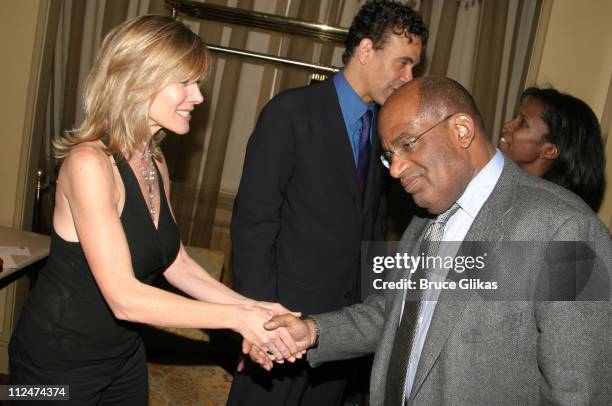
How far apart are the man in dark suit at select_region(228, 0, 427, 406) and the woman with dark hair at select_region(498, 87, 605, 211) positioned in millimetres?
615

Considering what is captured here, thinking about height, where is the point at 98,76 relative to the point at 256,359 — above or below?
above

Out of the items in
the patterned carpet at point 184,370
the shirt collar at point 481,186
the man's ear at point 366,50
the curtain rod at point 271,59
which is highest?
the man's ear at point 366,50

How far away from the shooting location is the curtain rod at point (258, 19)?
10.3ft

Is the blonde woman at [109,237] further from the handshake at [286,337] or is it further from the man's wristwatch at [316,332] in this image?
the man's wristwatch at [316,332]

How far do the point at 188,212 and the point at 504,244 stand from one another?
281 cm

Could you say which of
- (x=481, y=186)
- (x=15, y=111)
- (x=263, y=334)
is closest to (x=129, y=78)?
(x=263, y=334)

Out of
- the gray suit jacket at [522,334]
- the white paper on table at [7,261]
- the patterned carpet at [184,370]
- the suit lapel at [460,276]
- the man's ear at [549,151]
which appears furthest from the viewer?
the white paper on table at [7,261]

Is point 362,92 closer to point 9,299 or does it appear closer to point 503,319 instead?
point 503,319

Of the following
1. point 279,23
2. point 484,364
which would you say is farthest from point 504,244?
point 279,23

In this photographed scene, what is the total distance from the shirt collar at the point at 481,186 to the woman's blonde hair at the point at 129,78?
0.94 m

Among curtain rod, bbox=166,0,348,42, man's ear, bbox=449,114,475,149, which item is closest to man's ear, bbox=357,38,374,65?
curtain rod, bbox=166,0,348,42

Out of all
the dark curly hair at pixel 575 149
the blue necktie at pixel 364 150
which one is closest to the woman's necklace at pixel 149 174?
the blue necktie at pixel 364 150

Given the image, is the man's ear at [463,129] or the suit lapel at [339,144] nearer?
the man's ear at [463,129]

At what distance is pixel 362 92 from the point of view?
2539 mm
